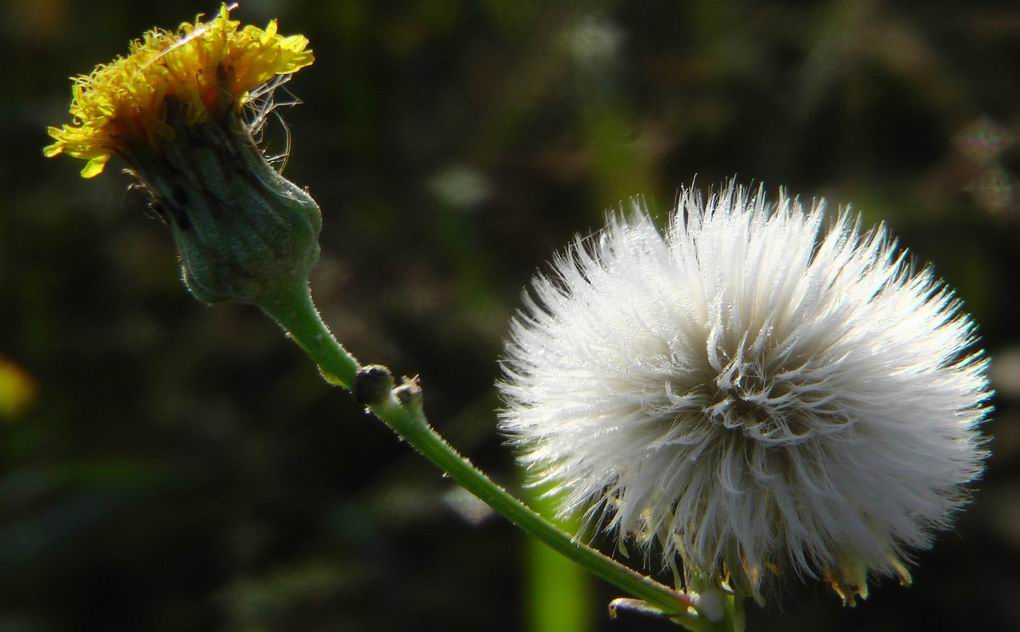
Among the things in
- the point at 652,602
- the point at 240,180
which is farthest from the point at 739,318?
the point at 240,180

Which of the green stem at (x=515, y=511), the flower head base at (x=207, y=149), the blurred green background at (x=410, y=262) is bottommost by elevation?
the green stem at (x=515, y=511)

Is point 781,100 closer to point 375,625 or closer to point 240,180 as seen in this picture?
point 375,625

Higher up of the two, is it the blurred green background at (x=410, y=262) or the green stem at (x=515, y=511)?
the blurred green background at (x=410, y=262)

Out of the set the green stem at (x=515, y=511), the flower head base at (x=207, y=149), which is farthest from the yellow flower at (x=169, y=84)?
the green stem at (x=515, y=511)

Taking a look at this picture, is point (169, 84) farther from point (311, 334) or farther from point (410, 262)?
point (410, 262)

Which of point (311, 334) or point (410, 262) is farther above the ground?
point (410, 262)

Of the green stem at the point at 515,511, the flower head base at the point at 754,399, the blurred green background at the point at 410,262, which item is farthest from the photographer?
the blurred green background at the point at 410,262

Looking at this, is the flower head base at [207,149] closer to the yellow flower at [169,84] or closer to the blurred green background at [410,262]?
the yellow flower at [169,84]

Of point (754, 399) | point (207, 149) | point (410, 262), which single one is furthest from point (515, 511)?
point (410, 262)
